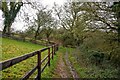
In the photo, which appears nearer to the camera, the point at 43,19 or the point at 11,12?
the point at 11,12

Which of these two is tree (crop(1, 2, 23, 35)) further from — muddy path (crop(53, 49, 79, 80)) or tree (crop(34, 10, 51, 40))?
muddy path (crop(53, 49, 79, 80))

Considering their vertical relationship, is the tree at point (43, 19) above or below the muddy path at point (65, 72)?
above

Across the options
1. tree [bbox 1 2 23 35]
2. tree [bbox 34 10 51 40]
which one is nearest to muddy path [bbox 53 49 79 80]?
tree [bbox 1 2 23 35]

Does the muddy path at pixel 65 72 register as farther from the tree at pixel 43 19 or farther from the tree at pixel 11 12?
the tree at pixel 43 19

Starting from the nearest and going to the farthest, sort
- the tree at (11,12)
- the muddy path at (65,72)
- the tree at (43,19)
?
1. the muddy path at (65,72)
2. the tree at (11,12)
3. the tree at (43,19)

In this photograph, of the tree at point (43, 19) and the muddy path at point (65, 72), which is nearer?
the muddy path at point (65, 72)

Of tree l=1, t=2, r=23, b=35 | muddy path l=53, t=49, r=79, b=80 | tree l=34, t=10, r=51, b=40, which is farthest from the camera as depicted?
tree l=34, t=10, r=51, b=40

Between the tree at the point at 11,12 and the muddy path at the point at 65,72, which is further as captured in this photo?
the tree at the point at 11,12

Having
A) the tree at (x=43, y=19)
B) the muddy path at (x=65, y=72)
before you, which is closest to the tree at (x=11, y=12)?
the tree at (x=43, y=19)

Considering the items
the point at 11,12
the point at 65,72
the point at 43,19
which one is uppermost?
the point at 11,12

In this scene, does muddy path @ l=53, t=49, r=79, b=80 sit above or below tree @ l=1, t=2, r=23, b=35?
below

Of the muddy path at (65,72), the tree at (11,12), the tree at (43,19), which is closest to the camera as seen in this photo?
the muddy path at (65,72)

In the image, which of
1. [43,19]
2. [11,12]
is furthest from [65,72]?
[43,19]

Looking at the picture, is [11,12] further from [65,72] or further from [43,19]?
[65,72]
